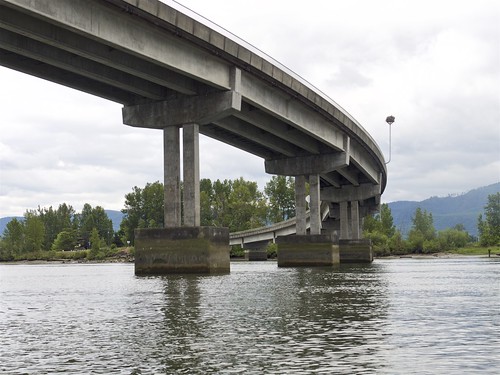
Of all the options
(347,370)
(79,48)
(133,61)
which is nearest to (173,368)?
(347,370)

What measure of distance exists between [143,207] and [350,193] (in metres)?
94.1

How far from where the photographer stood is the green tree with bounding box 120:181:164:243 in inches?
6973

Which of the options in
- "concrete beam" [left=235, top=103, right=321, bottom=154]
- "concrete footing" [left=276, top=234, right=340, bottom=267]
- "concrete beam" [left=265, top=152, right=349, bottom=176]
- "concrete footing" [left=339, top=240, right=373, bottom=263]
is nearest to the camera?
"concrete beam" [left=235, top=103, right=321, bottom=154]

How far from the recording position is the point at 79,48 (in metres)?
36.3

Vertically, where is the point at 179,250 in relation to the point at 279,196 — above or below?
below

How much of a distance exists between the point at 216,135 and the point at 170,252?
1827 centimetres

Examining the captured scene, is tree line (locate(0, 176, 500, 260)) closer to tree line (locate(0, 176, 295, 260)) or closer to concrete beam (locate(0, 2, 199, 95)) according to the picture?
tree line (locate(0, 176, 295, 260))

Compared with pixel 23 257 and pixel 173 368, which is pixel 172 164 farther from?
pixel 23 257

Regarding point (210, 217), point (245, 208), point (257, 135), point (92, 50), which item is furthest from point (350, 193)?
point (210, 217)

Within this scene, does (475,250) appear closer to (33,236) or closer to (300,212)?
(300,212)

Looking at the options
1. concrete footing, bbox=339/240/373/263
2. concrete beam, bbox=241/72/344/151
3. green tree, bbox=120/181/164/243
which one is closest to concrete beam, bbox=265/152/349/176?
concrete beam, bbox=241/72/344/151

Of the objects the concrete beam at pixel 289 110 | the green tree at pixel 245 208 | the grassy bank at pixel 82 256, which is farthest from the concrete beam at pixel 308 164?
the green tree at pixel 245 208

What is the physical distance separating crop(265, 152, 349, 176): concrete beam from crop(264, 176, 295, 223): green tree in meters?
101

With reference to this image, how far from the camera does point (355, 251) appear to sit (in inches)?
3570
